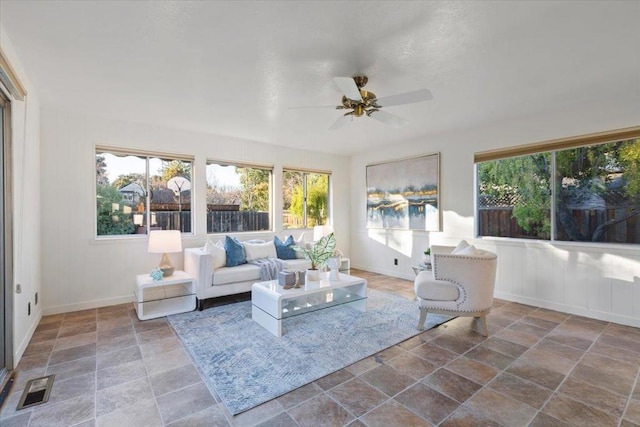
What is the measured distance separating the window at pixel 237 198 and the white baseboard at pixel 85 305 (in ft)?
4.97

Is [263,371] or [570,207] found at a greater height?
[570,207]

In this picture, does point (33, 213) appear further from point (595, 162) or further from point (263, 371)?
point (595, 162)

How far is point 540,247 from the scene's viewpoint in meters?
4.02

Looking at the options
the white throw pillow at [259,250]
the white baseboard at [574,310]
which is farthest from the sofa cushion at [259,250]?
the white baseboard at [574,310]

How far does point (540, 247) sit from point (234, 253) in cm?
414

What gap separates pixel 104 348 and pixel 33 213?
1.71 meters

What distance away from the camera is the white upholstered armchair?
3092 mm

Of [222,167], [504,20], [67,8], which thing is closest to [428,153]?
[504,20]

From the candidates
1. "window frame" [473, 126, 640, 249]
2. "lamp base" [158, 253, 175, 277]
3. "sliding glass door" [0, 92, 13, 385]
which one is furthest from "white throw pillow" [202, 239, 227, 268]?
"window frame" [473, 126, 640, 249]

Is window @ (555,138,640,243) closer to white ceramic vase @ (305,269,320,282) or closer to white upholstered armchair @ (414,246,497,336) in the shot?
white upholstered armchair @ (414,246,497,336)

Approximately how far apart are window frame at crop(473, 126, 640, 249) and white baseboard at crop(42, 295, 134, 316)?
516 cm

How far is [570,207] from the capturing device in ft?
12.6

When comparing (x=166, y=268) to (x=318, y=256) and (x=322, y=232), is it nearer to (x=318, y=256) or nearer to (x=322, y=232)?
(x=318, y=256)

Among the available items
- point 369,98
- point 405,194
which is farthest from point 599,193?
point 369,98
